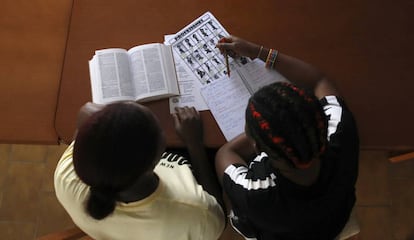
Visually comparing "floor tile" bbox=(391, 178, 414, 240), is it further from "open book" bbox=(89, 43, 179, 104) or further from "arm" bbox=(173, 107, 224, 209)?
"open book" bbox=(89, 43, 179, 104)

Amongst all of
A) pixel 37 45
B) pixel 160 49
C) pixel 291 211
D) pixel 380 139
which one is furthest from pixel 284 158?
pixel 37 45

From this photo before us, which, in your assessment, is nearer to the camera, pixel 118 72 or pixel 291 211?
pixel 291 211

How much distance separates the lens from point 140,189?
912 mm

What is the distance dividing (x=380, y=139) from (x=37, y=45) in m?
1.01

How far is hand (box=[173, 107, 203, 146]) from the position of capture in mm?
1169

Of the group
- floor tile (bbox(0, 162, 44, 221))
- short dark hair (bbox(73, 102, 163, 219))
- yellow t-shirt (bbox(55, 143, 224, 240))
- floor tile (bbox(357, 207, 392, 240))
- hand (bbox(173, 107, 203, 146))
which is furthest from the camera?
floor tile (bbox(0, 162, 44, 221))

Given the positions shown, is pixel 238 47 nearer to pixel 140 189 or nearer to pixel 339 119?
pixel 339 119

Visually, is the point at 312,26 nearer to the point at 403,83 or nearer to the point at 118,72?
the point at 403,83

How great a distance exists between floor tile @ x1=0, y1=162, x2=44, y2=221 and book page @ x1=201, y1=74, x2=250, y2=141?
1092mm

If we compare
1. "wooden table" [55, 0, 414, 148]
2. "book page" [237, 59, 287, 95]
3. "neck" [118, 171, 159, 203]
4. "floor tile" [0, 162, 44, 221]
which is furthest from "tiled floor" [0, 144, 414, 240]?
"neck" [118, 171, 159, 203]

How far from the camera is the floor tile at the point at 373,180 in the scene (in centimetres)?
186

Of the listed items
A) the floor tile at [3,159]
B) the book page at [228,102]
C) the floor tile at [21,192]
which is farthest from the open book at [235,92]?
the floor tile at [3,159]

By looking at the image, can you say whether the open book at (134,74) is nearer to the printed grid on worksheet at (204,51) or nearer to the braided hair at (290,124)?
the printed grid on worksheet at (204,51)

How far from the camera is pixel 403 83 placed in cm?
123
